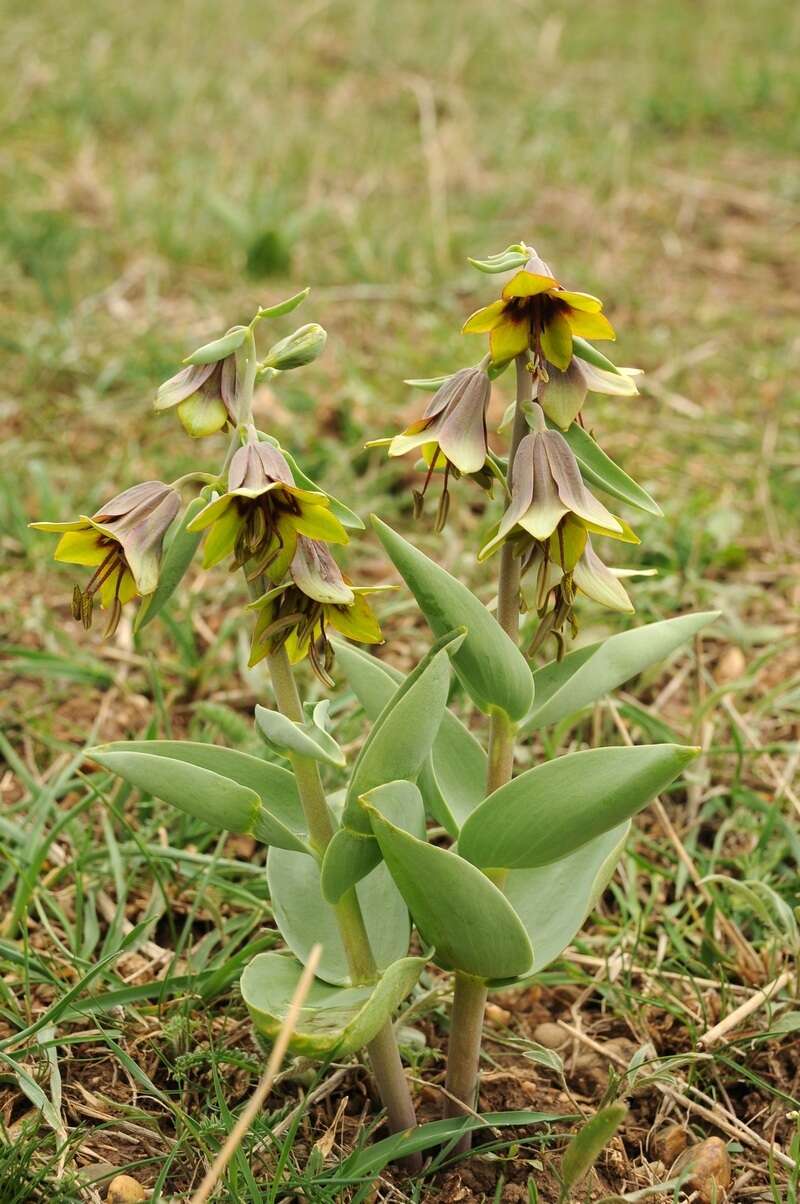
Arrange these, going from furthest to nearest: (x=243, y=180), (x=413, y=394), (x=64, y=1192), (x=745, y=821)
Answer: (x=243, y=180)
(x=413, y=394)
(x=745, y=821)
(x=64, y=1192)

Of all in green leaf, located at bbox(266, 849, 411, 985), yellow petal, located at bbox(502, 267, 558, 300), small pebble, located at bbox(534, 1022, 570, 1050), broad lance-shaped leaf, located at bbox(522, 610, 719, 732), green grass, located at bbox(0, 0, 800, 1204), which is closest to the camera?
yellow petal, located at bbox(502, 267, 558, 300)

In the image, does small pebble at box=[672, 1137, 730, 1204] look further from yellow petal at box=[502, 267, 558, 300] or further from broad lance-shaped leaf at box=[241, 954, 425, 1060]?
yellow petal at box=[502, 267, 558, 300]

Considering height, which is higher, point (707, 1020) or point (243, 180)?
point (243, 180)

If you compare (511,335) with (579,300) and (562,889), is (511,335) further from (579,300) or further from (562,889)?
(562,889)

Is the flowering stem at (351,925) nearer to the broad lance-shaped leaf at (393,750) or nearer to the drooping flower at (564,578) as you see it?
the broad lance-shaped leaf at (393,750)

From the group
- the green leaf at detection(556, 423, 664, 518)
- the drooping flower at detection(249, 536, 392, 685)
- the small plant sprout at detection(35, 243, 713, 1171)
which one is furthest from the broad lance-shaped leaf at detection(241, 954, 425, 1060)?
the green leaf at detection(556, 423, 664, 518)

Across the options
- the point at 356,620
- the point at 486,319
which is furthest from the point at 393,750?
the point at 486,319

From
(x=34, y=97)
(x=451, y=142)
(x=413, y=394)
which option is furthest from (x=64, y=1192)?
(x=34, y=97)

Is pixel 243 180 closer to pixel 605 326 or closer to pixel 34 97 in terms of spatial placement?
pixel 34 97
